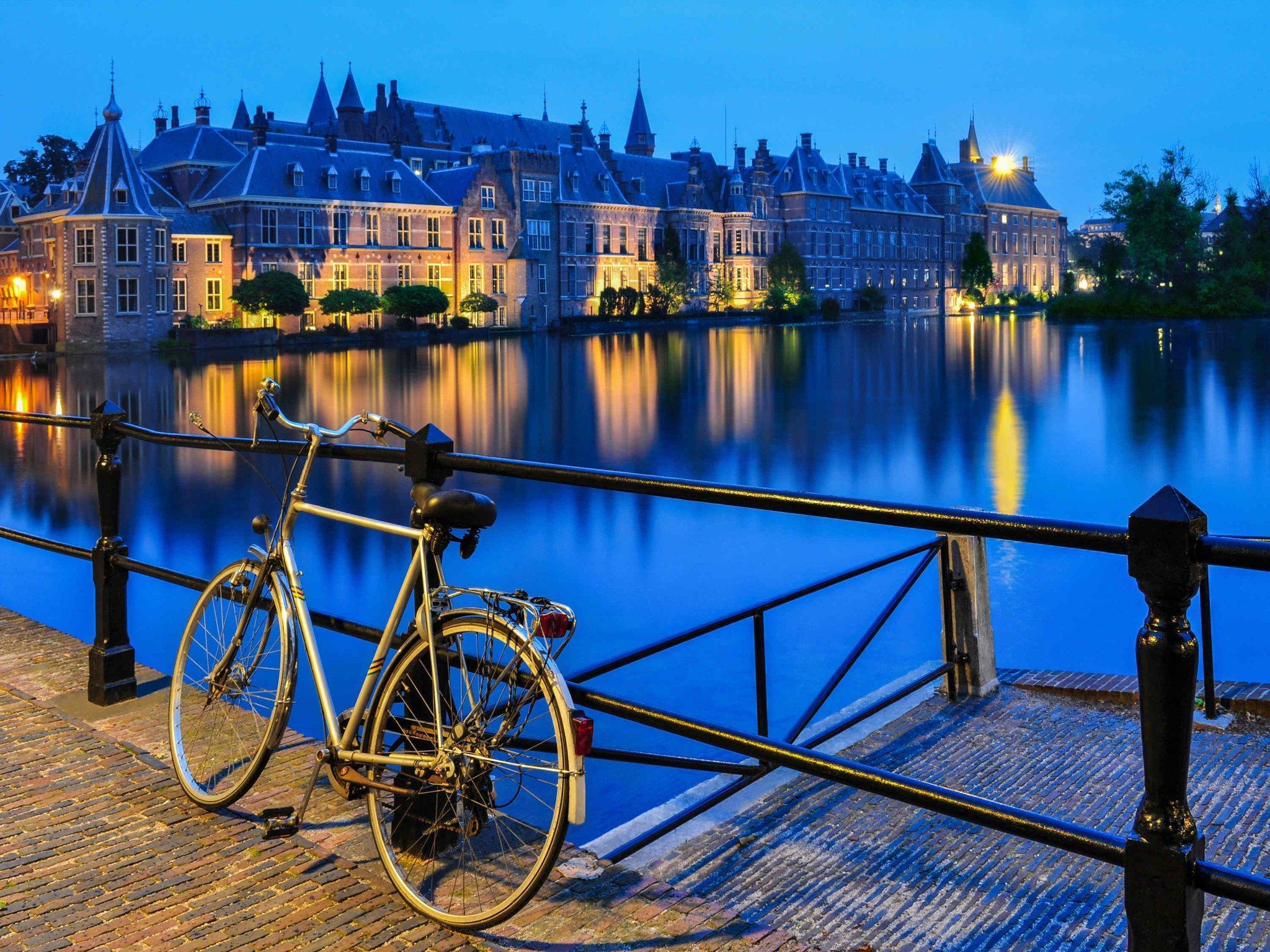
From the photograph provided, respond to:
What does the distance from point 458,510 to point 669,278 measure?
79385mm

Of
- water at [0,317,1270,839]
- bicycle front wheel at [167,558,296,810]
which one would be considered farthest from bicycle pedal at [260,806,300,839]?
water at [0,317,1270,839]

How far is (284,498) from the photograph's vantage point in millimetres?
4348

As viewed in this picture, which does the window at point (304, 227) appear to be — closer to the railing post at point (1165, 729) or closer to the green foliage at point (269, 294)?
the green foliage at point (269, 294)

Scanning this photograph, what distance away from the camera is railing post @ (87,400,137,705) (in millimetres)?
5492

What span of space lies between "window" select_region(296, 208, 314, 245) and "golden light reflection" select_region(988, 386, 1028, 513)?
36.8m

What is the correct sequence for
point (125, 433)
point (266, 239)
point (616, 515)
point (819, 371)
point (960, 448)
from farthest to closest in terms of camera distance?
1. point (266, 239)
2. point (819, 371)
3. point (960, 448)
4. point (616, 515)
5. point (125, 433)

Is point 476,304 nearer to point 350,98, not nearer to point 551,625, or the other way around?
point 350,98

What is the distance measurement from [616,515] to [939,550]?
15601 millimetres

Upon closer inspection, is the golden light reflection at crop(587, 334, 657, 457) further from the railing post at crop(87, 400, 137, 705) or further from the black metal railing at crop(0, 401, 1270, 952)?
the black metal railing at crop(0, 401, 1270, 952)

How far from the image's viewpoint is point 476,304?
7125 cm

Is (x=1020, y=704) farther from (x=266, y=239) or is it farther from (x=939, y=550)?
(x=266, y=239)

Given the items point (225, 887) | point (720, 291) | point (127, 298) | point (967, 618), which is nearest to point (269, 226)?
point (127, 298)

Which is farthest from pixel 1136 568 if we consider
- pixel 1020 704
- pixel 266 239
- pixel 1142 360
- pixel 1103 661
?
pixel 266 239

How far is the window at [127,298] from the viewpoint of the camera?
5537 centimetres
